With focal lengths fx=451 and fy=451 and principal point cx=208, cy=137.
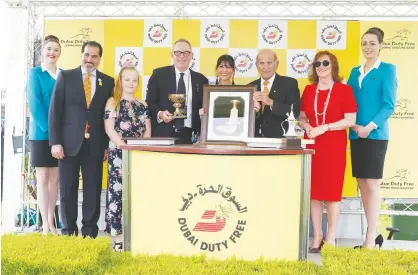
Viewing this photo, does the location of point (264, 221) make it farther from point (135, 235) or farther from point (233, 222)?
point (135, 235)

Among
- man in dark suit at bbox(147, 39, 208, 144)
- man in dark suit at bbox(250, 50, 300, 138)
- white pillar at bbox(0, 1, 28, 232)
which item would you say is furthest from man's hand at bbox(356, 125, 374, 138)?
white pillar at bbox(0, 1, 28, 232)

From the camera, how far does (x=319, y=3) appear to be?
4699 millimetres

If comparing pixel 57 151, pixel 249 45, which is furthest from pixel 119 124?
pixel 249 45

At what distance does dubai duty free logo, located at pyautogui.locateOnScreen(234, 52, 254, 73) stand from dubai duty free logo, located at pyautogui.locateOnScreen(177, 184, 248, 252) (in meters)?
2.09

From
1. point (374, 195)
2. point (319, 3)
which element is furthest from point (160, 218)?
point (319, 3)

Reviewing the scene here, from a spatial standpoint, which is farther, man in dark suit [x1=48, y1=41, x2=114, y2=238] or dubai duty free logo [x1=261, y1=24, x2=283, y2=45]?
dubai duty free logo [x1=261, y1=24, x2=283, y2=45]

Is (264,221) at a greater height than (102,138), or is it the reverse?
(102,138)

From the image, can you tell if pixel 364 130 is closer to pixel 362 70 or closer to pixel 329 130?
pixel 329 130

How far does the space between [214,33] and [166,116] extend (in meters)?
1.41

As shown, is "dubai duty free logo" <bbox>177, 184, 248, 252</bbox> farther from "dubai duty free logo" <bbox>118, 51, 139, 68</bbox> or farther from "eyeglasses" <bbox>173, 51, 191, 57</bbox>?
"dubai duty free logo" <bbox>118, 51, 139, 68</bbox>

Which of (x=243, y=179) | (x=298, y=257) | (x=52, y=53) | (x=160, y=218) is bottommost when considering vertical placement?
(x=298, y=257)

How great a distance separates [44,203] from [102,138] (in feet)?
3.00

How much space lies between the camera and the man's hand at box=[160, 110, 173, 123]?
376cm

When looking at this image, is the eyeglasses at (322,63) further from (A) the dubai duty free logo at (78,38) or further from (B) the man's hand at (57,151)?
(A) the dubai duty free logo at (78,38)
